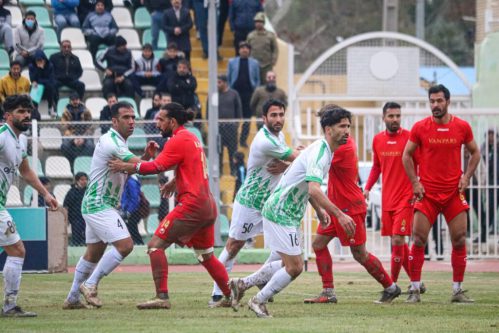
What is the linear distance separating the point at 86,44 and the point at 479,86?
889cm

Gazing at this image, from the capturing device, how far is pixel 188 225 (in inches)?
527

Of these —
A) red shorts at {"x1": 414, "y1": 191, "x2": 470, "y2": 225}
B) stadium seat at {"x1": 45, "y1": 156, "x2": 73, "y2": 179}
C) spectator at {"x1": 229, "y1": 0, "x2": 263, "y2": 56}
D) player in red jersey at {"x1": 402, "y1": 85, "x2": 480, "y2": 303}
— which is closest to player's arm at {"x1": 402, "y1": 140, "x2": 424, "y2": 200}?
player in red jersey at {"x1": 402, "y1": 85, "x2": 480, "y2": 303}

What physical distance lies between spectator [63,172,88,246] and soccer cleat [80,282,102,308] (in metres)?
8.75

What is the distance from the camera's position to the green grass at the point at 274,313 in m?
11.6

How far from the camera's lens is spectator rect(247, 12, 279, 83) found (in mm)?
27391

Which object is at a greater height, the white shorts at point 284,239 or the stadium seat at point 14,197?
the white shorts at point 284,239

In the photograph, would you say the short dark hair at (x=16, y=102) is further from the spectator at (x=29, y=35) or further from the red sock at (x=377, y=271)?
the spectator at (x=29, y=35)

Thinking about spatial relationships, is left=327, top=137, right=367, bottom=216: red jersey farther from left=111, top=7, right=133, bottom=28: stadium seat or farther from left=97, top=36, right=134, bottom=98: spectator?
left=111, top=7, right=133, bottom=28: stadium seat

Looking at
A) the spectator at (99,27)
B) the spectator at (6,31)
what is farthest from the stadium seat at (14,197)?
the spectator at (99,27)

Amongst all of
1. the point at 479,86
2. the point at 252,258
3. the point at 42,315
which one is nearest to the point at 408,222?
the point at 42,315

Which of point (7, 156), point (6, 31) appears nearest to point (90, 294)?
point (7, 156)

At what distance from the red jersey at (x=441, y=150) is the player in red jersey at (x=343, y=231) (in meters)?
0.82

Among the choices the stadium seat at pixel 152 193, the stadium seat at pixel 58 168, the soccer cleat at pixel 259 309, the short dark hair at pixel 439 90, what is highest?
the short dark hair at pixel 439 90

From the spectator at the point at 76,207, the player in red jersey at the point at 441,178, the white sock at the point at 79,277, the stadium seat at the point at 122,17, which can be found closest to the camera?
the white sock at the point at 79,277
